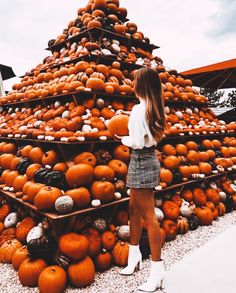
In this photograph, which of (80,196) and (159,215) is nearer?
(80,196)

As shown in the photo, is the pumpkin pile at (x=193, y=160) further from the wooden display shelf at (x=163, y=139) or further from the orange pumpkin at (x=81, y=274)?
the orange pumpkin at (x=81, y=274)

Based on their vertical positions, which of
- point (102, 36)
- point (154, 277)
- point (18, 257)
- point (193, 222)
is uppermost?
point (102, 36)

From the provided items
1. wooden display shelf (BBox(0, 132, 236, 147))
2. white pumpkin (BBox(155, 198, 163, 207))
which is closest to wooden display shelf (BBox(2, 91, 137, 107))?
wooden display shelf (BBox(0, 132, 236, 147))

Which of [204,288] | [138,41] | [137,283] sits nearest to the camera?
[204,288]

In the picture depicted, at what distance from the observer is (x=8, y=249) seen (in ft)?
9.68

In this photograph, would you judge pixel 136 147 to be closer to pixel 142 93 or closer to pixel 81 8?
pixel 142 93

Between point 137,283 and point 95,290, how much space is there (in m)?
0.37

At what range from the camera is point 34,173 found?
10.8 ft

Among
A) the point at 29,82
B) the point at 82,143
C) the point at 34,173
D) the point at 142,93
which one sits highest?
the point at 29,82

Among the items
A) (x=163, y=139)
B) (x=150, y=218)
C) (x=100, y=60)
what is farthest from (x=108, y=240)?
(x=100, y=60)

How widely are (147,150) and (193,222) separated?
2.06 m

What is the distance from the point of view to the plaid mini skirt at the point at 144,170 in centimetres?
213

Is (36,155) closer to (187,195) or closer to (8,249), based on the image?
(8,249)

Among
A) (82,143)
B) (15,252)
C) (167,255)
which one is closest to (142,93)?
Answer: (82,143)
